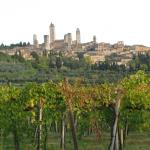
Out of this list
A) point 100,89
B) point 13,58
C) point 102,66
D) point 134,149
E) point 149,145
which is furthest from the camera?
point 13,58

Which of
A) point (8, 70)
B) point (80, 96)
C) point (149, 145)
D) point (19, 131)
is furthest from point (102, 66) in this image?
point (80, 96)

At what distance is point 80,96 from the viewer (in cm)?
1920

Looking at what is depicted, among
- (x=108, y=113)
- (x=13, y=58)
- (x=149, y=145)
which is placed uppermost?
(x=13, y=58)

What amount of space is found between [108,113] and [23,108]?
14.6ft

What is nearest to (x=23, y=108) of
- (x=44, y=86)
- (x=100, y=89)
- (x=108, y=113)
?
(x=44, y=86)

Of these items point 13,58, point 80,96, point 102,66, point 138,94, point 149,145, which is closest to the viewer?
point 80,96

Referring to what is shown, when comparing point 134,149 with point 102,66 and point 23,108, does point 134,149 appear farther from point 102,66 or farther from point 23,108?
point 102,66

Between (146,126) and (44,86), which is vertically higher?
(44,86)

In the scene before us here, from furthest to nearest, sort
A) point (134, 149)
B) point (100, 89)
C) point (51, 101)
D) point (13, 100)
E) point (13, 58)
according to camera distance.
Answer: point (13, 58), point (134, 149), point (13, 100), point (51, 101), point (100, 89)

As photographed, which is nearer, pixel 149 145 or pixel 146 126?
pixel 146 126

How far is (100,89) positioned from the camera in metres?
23.6

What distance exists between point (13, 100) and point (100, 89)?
28.2 ft

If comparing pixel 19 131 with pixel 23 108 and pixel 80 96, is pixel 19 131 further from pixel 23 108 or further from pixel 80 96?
pixel 80 96

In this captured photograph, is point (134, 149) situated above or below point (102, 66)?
below
